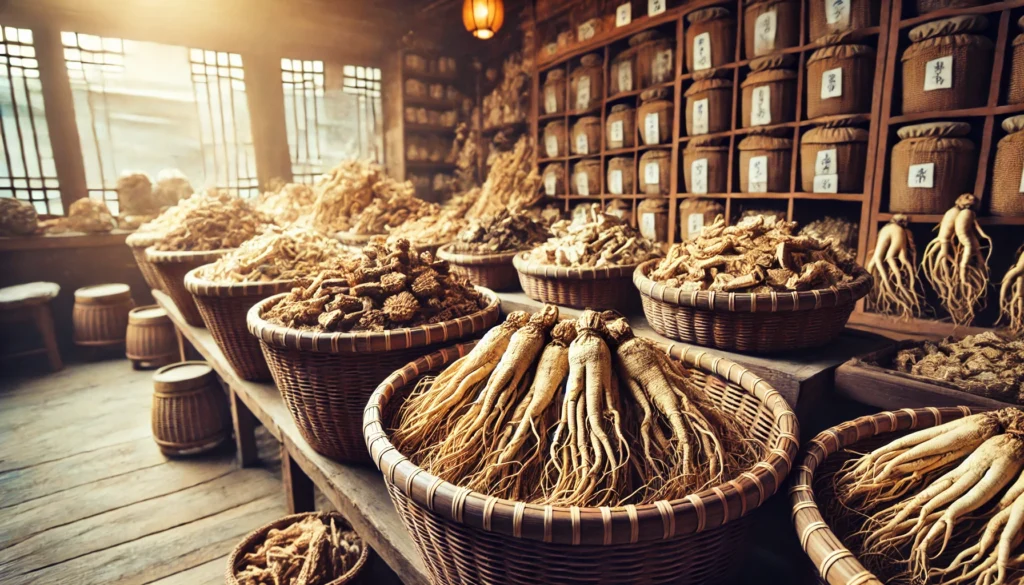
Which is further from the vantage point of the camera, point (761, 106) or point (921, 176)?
point (761, 106)

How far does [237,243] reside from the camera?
2.94m

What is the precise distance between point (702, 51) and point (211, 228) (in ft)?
9.90

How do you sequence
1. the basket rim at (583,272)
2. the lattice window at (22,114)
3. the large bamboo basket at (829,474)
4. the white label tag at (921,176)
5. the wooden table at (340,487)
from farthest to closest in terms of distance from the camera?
the lattice window at (22,114) < the white label tag at (921,176) < the basket rim at (583,272) < the wooden table at (340,487) < the large bamboo basket at (829,474)

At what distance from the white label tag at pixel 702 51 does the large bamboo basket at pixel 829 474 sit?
2771 millimetres

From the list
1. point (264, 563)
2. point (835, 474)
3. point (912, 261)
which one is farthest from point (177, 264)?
point (912, 261)

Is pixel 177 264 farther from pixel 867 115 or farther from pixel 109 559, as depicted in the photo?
pixel 867 115

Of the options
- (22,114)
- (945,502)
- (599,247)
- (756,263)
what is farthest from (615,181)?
(22,114)

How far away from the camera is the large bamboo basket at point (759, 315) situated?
4.72 ft

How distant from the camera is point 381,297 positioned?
1.58 m

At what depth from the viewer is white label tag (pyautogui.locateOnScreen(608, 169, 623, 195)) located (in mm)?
3912

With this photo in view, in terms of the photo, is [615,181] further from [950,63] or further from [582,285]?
[582,285]

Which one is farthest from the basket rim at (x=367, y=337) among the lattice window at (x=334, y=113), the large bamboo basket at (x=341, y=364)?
the lattice window at (x=334, y=113)

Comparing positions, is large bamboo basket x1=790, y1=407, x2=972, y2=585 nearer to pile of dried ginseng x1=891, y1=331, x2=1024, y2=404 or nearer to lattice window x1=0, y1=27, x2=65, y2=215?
pile of dried ginseng x1=891, y1=331, x2=1024, y2=404

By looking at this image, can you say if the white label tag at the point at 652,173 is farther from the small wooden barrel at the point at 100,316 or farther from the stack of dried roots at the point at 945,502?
the small wooden barrel at the point at 100,316
